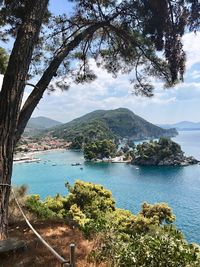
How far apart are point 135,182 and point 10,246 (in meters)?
48.1

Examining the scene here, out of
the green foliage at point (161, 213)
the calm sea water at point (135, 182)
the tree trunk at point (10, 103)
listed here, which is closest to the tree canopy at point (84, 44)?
the tree trunk at point (10, 103)

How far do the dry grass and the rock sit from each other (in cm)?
6

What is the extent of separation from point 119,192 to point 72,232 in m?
39.1

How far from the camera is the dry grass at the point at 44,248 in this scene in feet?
10.6

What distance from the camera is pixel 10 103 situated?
3471 millimetres

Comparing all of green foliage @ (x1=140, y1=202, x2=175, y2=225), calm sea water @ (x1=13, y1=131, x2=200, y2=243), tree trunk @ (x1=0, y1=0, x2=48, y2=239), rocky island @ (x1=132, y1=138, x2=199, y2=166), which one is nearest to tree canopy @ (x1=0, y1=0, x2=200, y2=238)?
tree trunk @ (x1=0, y1=0, x2=48, y2=239)

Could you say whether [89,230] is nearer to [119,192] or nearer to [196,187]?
[119,192]

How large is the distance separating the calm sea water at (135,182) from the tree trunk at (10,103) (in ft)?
72.6

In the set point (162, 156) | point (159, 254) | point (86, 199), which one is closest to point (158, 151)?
point (162, 156)

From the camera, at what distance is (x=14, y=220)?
235 inches

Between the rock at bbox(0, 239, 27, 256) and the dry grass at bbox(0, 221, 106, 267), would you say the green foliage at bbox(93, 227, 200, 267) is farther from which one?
the rock at bbox(0, 239, 27, 256)

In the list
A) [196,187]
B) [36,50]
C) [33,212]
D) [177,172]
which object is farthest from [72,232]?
[177,172]

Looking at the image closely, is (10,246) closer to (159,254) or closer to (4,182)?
(4,182)

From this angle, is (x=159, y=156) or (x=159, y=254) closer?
(x=159, y=254)
